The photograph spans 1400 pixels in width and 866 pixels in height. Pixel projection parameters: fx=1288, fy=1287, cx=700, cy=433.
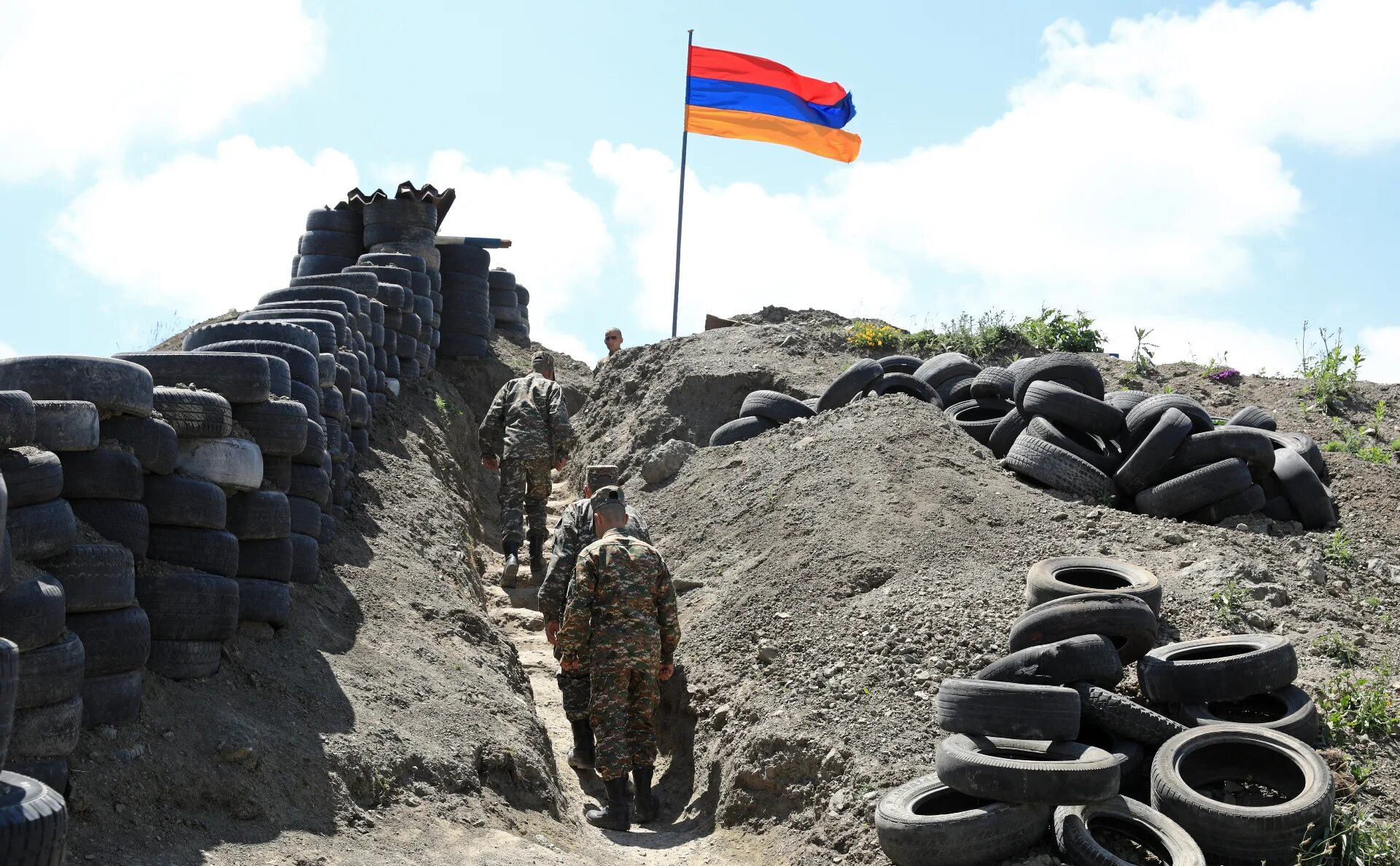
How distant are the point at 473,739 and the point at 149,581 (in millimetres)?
2009

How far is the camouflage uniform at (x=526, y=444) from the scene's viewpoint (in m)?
12.3

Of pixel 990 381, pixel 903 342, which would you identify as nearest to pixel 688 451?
pixel 990 381

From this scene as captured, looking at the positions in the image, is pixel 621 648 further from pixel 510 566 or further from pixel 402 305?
pixel 402 305

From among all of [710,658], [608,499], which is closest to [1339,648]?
[710,658]

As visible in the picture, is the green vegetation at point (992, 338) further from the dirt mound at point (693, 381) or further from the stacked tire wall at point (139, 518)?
the stacked tire wall at point (139, 518)

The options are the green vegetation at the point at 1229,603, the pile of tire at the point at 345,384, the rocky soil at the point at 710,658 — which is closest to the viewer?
the rocky soil at the point at 710,658

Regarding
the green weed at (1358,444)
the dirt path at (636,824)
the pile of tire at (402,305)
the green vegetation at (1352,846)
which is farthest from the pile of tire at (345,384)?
the green weed at (1358,444)

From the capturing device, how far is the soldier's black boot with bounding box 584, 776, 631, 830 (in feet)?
25.5

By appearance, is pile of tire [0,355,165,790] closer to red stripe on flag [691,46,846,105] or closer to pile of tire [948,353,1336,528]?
pile of tire [948,353,1336,528]

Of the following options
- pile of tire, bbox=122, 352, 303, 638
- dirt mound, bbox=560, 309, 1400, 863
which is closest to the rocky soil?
dirt mound, bbox=560, 309, 1400, 863

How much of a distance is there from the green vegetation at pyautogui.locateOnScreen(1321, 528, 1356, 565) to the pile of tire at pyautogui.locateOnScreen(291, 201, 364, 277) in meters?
11.6

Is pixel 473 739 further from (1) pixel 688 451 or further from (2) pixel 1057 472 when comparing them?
(1) pixel 688 451

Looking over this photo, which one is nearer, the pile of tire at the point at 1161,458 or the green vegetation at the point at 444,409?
the pile of tire at the point at 1161,458

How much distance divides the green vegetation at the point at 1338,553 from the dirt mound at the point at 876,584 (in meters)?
0.08
